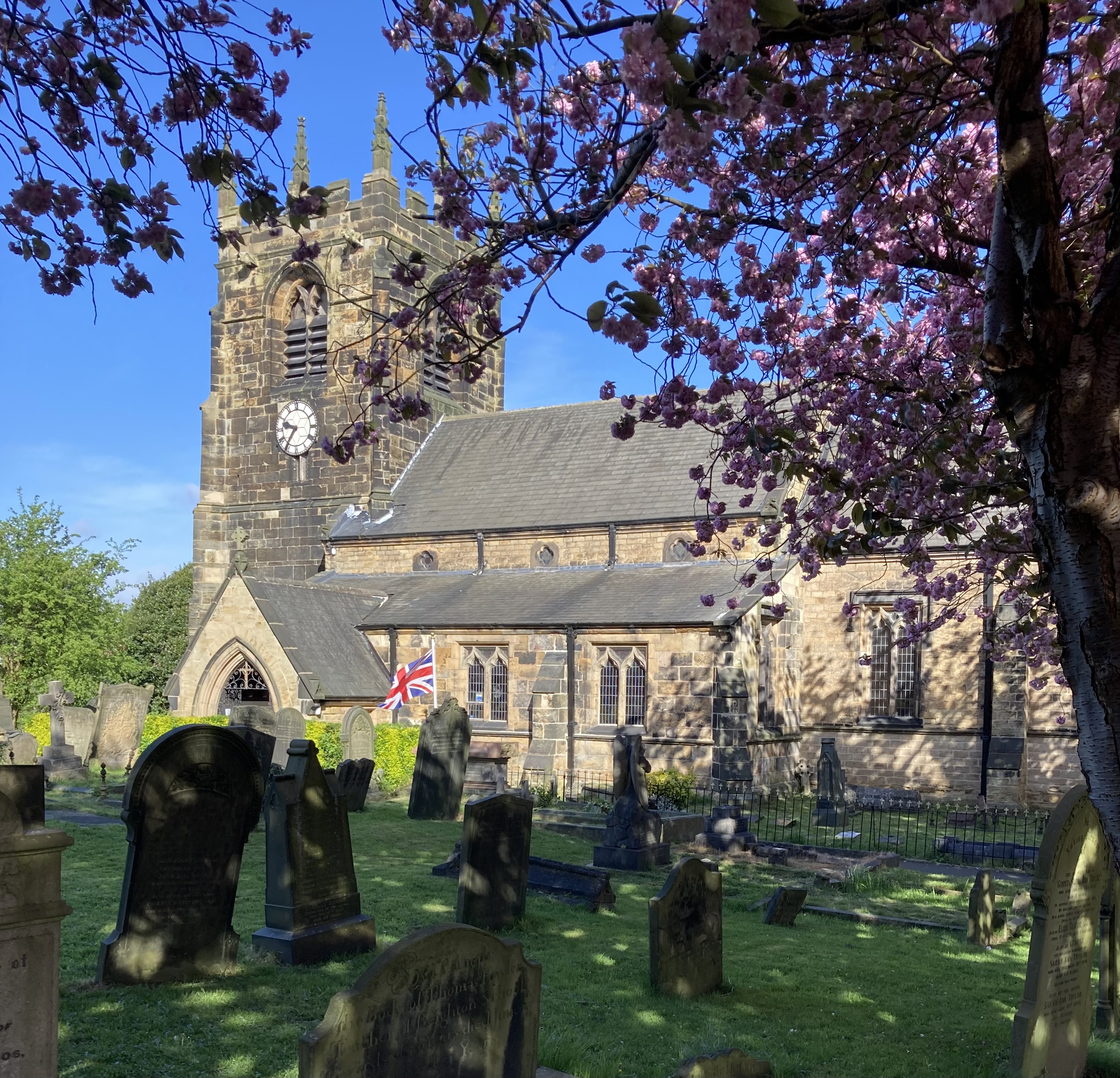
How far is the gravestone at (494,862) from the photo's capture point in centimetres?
1014

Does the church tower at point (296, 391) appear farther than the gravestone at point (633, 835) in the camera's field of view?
Yes

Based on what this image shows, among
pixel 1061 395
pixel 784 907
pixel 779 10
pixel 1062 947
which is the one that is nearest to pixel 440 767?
pixel 784 907

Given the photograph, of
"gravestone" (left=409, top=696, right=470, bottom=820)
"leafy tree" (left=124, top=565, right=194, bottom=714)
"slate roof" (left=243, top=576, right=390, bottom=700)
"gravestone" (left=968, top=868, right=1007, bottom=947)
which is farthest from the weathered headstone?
"leafy tree" (left=124, top=565, right=194, bottom=714)

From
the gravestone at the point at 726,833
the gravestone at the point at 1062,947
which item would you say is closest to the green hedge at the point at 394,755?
the gravestone at the point at 726,833

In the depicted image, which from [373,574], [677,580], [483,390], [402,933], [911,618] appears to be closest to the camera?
[402,933]

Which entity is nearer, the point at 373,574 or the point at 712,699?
the point at 712,699

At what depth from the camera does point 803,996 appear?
8719 mm

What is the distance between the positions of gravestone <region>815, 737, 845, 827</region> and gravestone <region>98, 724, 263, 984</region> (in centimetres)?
1406

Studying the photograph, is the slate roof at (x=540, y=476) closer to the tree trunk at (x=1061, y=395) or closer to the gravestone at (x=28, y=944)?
the tree trunk at (x=1061, y=395)

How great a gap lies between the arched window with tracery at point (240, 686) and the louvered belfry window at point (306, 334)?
1147 centimetres

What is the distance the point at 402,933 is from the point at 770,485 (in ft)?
17.7

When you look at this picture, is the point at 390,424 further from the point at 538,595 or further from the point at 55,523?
the point at 55,523

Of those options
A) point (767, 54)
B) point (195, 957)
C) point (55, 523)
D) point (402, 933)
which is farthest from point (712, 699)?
point (55, 523)

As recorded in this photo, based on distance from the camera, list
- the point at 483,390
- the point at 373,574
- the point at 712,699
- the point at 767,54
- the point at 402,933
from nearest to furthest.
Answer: the point at 767,54 → the point at 402,933 → the point at 712,699 → the point at 373,574 → the point at 483,390
